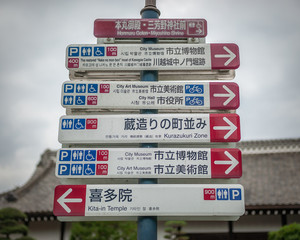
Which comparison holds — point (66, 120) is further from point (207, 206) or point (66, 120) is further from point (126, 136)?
point (207, 206)

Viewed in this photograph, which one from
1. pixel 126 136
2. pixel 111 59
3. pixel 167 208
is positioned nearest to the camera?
pixel 167 208

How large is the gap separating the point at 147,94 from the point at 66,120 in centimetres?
88

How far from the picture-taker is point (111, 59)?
3381mm

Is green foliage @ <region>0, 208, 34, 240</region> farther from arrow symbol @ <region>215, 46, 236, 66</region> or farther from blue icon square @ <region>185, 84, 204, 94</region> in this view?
arrow symbol @ <region>215, 46, 236, 66</region>

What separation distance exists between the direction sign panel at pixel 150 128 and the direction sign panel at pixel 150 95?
0.42 feet

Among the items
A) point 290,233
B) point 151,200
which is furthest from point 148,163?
point 290,233

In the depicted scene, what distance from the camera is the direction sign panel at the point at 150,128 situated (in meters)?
3.07

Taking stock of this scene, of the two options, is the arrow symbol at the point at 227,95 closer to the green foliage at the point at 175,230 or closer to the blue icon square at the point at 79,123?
the blue icon square at the point at 79,123

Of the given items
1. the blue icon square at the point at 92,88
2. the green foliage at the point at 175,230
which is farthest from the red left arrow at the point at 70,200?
the green foliage at the point at 175,230

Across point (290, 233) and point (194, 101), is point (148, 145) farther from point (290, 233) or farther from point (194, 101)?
point (290, 233)

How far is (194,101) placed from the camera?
10.6 ft

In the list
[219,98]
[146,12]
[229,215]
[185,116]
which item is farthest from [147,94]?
[229,215]

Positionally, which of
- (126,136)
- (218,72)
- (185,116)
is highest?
(218,72)

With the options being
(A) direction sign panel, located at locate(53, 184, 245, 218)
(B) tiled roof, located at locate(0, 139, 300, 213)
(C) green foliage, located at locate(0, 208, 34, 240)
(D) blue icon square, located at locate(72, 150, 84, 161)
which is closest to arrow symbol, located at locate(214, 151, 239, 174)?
(A) direction sign panel, located at locate(53, 184, 245, 218)
